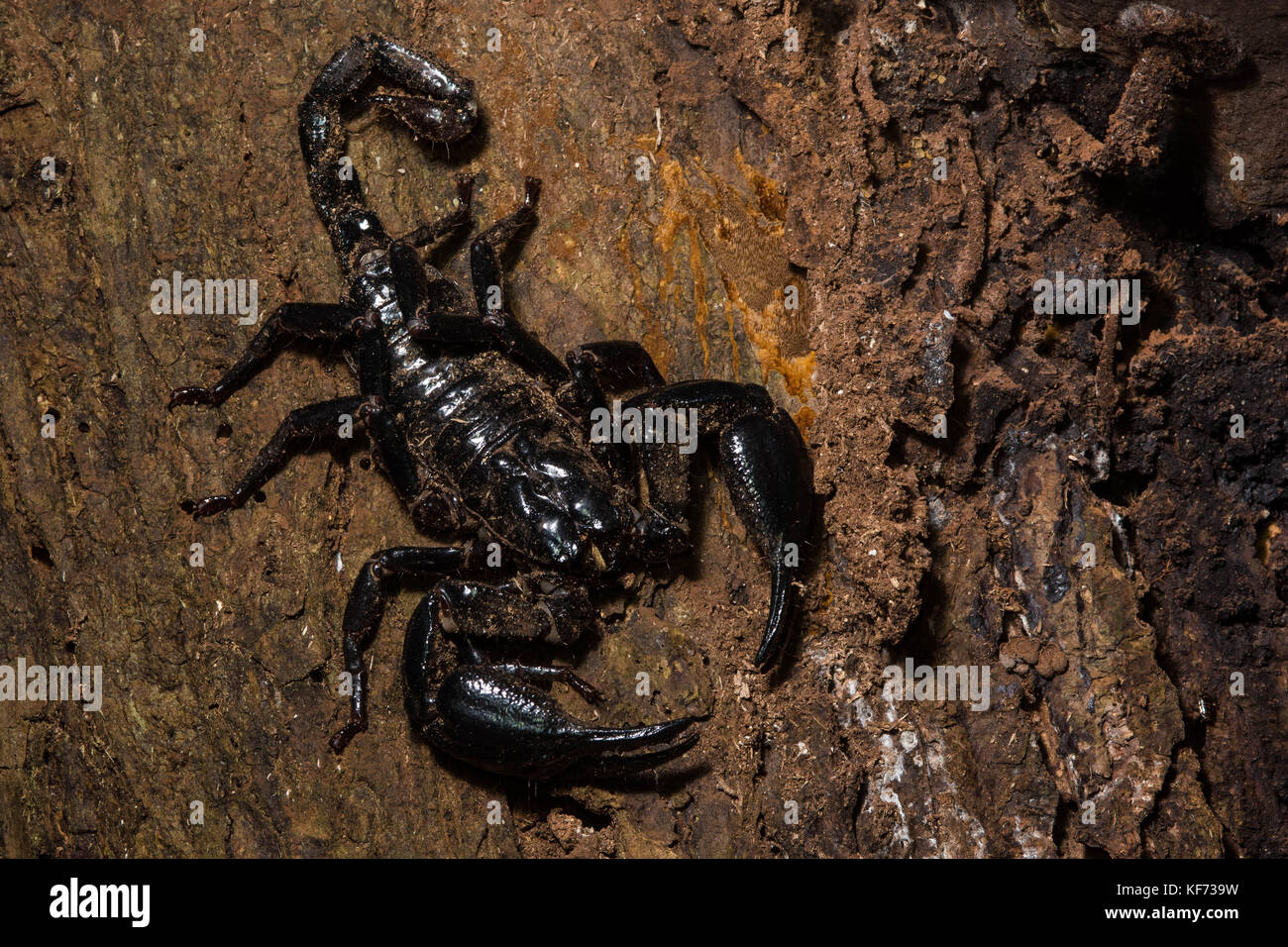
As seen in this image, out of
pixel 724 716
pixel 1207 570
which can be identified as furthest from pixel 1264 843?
pixel 724 716

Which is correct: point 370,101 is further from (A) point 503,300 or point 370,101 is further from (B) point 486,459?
(B) point 486,459
